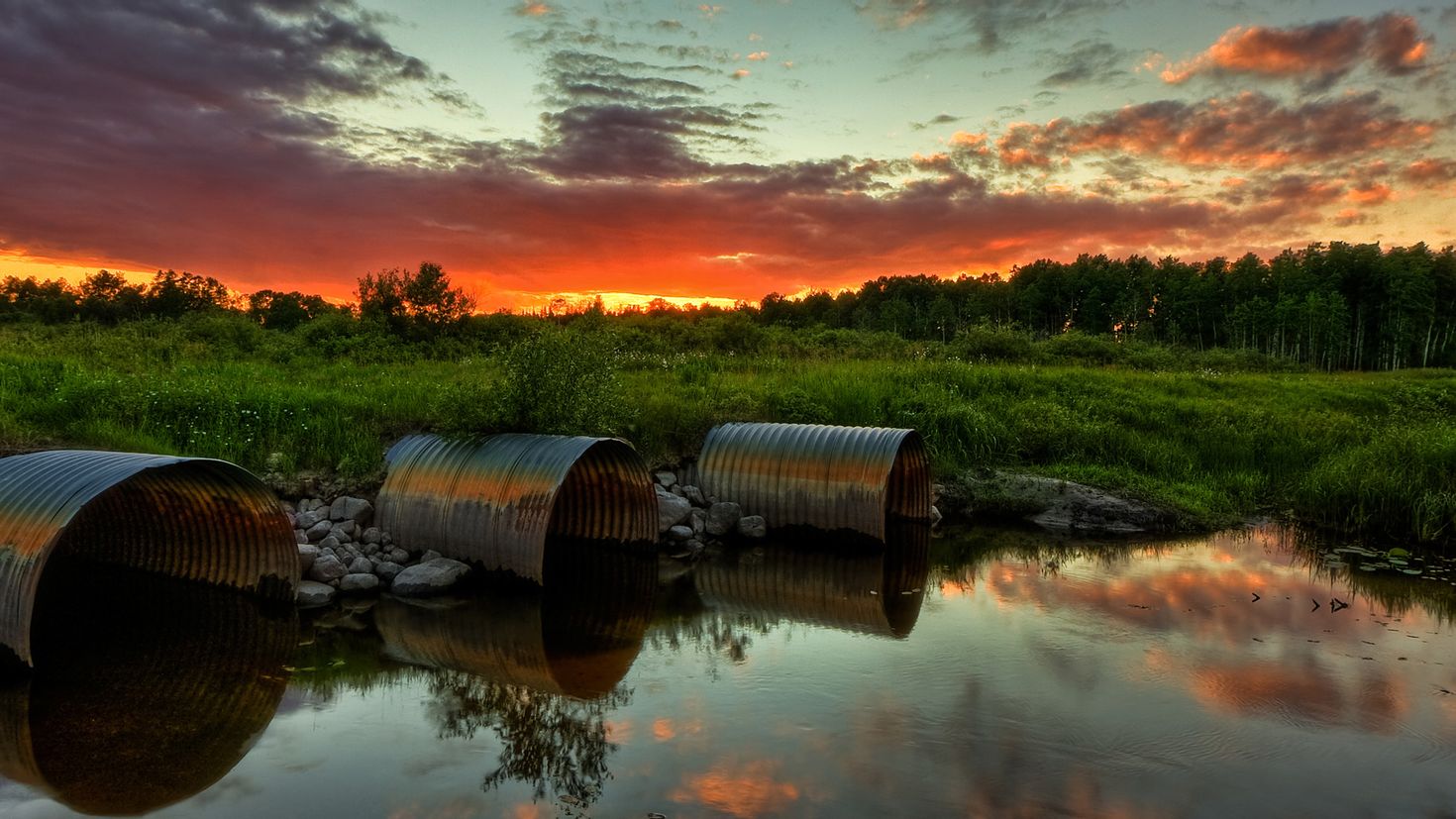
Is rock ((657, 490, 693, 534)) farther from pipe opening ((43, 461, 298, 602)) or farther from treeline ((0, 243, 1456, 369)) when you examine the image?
treeline ((0, 243, 1456, 369))

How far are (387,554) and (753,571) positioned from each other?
4987 mm

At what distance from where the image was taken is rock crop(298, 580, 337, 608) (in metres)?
10.0

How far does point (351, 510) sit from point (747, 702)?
6887 millimetres

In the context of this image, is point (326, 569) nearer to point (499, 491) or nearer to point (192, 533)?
point (192, 533)

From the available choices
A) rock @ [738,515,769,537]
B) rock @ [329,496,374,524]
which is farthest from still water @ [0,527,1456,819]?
rock @ [738,515,769,537]

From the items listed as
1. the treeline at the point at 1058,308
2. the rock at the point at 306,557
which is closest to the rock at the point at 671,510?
the rock at the point at 306,557

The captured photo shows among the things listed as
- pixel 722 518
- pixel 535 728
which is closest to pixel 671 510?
pixel 722 518

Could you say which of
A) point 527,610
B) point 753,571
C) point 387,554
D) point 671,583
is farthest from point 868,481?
point 387,554

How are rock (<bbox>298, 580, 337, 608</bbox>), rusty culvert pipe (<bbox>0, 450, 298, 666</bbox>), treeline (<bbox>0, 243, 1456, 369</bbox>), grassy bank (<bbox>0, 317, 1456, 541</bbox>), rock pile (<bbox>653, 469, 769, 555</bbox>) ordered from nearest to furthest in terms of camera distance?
rusty culvert pipe (<bbox>0, 450, 298, 666</bbox>), rock (<bbox>298, 580, 337, 608</bbox>), grassy bank (<bbox>0, 317, 1456, 541</bbox>), rock pile (<bbox>653, 469, 769, 555</bbox>), treeline (<bbox>0, 243, 1456, 369</bbox>)

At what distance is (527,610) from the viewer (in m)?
10.2

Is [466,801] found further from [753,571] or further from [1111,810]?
[753,571]

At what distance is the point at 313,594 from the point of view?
1004 cm

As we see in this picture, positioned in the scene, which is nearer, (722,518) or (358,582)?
(358,582)

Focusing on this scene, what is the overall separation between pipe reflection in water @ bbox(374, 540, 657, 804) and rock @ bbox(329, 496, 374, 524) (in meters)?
1.88
